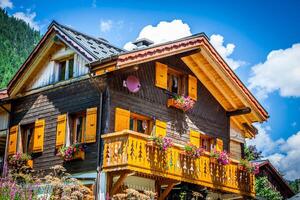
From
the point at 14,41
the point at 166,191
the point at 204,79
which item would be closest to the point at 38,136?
the point at 166,191

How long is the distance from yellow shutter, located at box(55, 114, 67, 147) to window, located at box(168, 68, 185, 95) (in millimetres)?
4365

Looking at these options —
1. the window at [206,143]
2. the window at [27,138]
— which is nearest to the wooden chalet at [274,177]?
the window at [206,143]

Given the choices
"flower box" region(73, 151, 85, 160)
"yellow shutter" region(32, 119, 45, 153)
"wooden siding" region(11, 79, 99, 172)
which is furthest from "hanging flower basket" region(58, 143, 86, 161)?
"yellow shutter" region(32, 119, 45, 153)

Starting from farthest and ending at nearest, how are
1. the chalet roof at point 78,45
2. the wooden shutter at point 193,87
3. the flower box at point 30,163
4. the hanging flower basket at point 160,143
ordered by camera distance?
the wooden shutter at point 193,87, the flower box at point 30,163, the chalet roof at point 78,45, the hanging flower basket at point 160,143

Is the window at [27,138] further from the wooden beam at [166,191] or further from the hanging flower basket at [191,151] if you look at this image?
the hanging flower basket at [191,151]

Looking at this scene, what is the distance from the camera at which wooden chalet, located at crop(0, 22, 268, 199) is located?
18750 millimetres

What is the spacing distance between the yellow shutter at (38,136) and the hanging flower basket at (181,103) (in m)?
4.67

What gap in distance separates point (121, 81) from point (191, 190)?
4565 mm

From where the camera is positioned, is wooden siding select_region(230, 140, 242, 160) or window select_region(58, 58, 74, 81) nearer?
window select_region(58, 58, 74, 81)

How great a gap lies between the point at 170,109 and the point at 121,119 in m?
3.02

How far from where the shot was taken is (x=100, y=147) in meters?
19.0

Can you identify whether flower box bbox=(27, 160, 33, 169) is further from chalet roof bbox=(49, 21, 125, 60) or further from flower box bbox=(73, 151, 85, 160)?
chalet roof bbox=(49, 21, 125, 60)

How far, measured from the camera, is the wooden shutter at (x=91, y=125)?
63.7 ft

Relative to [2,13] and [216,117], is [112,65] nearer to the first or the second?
[216,117]
